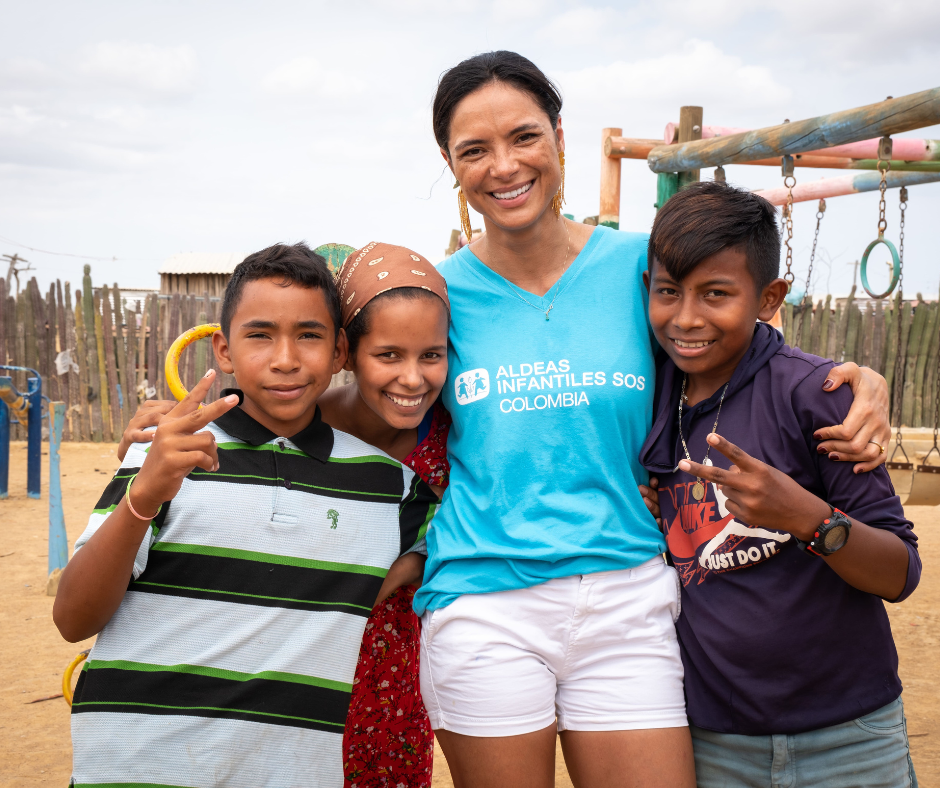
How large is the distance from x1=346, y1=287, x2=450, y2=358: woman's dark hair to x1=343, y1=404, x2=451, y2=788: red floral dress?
0.33 meters

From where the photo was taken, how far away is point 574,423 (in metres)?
1.98

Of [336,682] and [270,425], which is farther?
[270,425]

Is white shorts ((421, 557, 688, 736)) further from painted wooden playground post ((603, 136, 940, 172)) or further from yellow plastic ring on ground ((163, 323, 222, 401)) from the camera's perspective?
painted wooden playground post ((603, 136, 940, 172))

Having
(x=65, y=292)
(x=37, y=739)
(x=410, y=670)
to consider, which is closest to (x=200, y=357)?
(x=65, y=292)

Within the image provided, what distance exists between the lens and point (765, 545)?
177cm

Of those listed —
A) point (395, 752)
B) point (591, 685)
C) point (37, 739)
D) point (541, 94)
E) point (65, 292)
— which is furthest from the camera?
point (65, 292)

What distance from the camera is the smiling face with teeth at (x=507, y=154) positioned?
215 centimetres

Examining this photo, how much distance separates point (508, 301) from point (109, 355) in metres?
10.9

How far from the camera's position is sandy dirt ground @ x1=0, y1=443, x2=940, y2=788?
3.65m

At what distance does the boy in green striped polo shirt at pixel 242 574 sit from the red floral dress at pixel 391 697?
1.01ft

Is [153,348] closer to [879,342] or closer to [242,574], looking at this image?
[242,574]

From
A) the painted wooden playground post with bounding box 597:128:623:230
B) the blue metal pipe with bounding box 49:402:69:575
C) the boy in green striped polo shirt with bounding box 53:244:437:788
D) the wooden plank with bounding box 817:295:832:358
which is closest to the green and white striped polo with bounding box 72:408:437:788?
the boy in green striped polo shirt with bounding box 53:244:437:788

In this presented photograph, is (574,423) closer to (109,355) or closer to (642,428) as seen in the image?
(642,428)

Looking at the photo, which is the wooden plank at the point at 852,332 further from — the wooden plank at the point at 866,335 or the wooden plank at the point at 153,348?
the wooden plank at the point at 153,348
